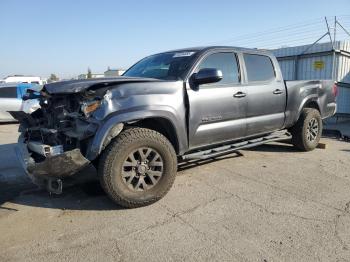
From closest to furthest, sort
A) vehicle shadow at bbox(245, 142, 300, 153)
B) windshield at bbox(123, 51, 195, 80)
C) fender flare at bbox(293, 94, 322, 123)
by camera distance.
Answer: windshield at bbox(123, 51, 195, 80), fender flare at bbox(293, 94, 322, 123), vehicle shadow at bbox(245, 142, 300, 153)

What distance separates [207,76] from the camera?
4570 mm

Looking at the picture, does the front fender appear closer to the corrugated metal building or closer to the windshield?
the windshield

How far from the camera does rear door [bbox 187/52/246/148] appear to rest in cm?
474

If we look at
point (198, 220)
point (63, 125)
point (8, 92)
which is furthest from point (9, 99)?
point (198, 220)

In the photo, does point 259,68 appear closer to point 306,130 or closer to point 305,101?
point 305,101

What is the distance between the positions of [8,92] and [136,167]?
452 inches

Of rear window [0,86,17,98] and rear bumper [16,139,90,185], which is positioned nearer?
rear bumper [16,139,90,185]

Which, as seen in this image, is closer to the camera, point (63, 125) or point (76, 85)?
point (76, 85)

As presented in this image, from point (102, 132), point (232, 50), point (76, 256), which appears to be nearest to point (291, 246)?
point (76, 256)

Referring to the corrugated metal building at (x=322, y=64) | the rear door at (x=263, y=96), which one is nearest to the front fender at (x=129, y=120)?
the rear door at (x=263, y=96)

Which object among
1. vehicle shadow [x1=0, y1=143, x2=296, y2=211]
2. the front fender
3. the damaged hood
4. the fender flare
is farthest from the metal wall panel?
the damaged hood

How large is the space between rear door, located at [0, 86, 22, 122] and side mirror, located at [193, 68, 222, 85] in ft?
34.9

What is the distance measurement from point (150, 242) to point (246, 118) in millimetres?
2737

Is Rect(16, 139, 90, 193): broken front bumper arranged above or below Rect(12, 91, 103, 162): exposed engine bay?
below
